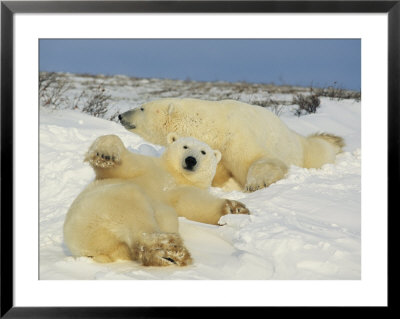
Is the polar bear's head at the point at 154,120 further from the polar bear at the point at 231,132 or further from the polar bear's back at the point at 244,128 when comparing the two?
the polar bear's back at the point at 244,128

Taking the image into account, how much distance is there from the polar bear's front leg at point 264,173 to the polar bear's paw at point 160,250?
216 cm

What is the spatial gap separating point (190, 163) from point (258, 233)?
80cm

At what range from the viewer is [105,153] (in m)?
3.71

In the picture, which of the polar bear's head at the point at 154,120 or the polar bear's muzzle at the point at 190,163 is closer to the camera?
the polar bear's muzzle at the point at 190,163

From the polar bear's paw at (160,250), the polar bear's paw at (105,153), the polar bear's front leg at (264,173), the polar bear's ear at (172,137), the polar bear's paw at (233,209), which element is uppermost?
the polar bear's ear at (172,137)

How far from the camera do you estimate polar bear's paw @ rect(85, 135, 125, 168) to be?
3.70 meters

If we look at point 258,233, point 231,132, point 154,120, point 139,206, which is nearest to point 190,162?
point 258,233

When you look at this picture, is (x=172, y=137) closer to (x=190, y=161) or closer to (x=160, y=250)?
(x=190, y=161)

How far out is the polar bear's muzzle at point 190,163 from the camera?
169 inches

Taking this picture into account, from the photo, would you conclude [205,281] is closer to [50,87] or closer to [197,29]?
[197,29]

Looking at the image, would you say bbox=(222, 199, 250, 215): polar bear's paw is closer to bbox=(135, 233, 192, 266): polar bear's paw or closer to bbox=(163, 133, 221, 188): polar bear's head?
bbox=(163, 133, 221, 188): polar bear's head

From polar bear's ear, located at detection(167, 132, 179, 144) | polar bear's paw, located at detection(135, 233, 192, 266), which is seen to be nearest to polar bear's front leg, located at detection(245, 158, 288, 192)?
polar bear's ear, located at detection(167, 132, 179, 144)

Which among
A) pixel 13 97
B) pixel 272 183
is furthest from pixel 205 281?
pixel 272 183

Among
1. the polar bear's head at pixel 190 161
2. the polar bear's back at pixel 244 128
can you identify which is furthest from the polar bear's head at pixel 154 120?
the polar bear's head at pixel 190 161
